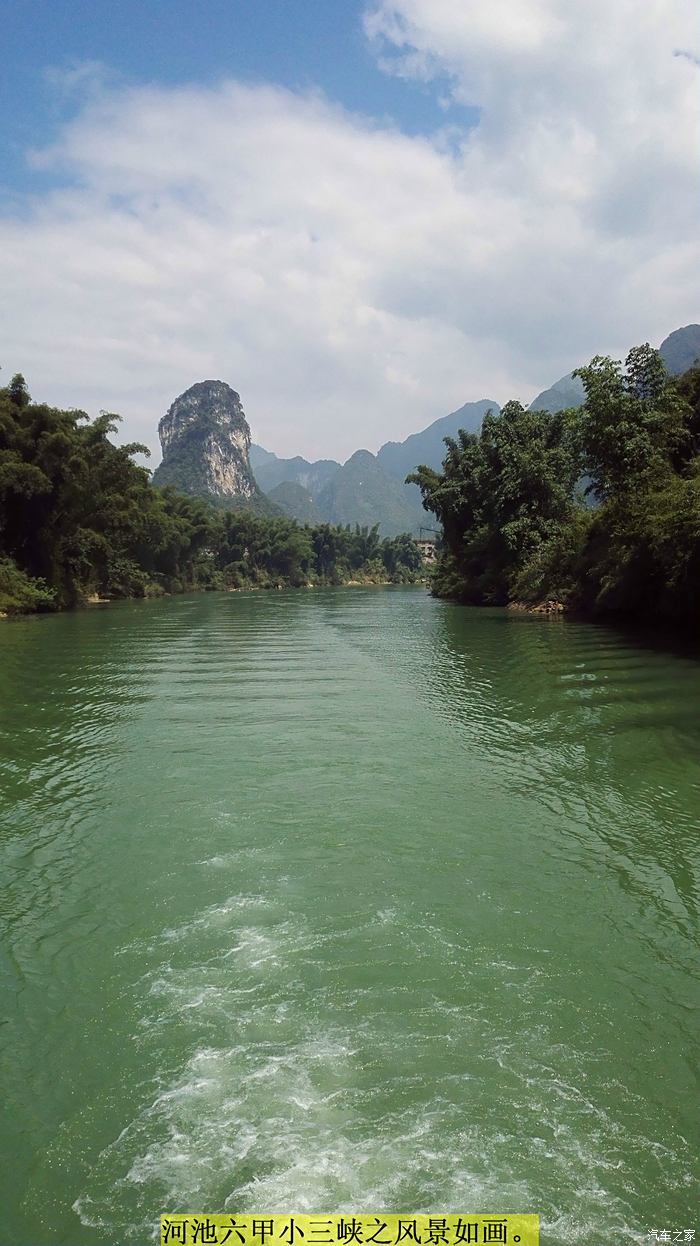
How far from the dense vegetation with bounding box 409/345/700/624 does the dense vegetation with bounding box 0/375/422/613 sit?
22.4 meters

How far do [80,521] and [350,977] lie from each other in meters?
46.8

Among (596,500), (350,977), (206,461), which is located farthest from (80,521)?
(206,461)

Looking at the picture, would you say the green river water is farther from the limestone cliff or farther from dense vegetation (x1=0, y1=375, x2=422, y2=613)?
the limestone cliff

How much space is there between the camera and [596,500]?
3288cm

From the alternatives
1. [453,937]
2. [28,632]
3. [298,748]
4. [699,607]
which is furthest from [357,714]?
[28,632]

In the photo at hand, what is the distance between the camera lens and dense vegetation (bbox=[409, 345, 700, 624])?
74.0ft

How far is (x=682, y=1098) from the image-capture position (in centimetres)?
404

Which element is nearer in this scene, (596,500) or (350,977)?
(350,977)

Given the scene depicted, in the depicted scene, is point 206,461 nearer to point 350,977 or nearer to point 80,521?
point 80,521

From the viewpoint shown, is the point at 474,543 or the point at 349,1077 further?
the point at 474,543

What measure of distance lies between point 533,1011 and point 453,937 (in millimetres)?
994

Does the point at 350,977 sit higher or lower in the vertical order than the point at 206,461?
lower

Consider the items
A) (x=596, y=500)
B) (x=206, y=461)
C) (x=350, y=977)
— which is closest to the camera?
(x=350, y=977)

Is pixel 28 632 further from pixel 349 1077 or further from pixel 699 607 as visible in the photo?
pixel 349 1077
